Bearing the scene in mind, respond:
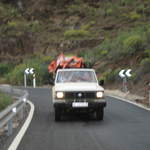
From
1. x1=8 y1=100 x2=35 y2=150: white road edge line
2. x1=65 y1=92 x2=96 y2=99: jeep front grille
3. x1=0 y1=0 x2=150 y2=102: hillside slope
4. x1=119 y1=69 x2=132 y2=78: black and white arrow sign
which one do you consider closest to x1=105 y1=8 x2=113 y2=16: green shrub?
x1=0 y1=0 x2=150 y2=102: hillside slope

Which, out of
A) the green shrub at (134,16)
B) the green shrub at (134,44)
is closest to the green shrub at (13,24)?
the green shrub at (134,16)

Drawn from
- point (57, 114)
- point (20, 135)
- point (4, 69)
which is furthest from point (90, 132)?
point (4, 69)

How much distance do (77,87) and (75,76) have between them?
4.84ft

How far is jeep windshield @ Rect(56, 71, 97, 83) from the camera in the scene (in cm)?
1748

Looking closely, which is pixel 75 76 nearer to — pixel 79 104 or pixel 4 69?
pixel 79 104

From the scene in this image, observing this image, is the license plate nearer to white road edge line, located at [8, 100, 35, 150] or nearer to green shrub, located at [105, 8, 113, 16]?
white road edge line, located at [8, 100, 35, 150]

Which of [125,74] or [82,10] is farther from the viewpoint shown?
[82,10]

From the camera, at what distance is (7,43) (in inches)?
2163

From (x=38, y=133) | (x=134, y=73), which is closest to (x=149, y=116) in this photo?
(x=38, y=133)

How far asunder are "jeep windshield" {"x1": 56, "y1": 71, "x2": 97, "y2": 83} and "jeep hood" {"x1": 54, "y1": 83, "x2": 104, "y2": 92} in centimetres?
64

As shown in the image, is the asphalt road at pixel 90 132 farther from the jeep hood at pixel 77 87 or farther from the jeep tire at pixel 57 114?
the jeep hood at pixel 77 87

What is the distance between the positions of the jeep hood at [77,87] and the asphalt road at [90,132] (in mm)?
999

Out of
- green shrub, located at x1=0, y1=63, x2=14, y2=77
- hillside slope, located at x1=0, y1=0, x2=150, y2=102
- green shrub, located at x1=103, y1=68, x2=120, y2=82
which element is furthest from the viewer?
green shrub, located at x1=0, y1=63, x2=14, y2=77

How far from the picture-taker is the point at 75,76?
57.8 feet
